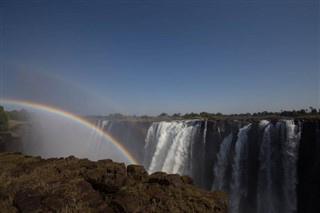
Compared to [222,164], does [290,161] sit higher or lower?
higher

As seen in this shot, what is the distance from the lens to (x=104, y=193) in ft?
21.4

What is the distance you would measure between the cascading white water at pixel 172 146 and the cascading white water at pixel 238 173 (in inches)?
215

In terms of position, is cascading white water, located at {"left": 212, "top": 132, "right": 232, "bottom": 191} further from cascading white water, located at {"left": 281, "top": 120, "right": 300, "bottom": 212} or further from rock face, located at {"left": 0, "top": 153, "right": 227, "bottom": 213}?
rock face, located at {"left": 0, "top": 153, "right": 227, "bottom": 213}

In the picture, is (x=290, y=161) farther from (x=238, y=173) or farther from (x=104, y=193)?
(x=104, y=193)

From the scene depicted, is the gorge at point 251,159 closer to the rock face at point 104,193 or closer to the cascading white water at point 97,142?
the rock face at point 104,193

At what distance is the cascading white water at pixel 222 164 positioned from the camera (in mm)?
22689

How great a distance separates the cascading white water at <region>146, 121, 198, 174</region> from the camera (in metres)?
26.3

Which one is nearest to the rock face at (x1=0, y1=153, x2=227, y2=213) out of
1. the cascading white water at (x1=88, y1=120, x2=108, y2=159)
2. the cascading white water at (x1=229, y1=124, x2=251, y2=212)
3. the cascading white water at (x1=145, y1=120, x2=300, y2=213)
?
the cascading white water at (x1=145, y1=120, x2=300, y2=213)

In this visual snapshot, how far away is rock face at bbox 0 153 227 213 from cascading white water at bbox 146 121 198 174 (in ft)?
61.7

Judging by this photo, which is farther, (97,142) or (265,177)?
(97,142)

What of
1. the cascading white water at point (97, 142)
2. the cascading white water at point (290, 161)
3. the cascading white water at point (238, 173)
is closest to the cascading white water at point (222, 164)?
the cascading white water at point (238, 173)

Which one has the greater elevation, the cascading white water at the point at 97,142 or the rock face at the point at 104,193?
the rock face at the point at 104,193

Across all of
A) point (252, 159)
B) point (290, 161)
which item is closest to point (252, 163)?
point (252, 159)

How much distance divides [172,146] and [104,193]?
70.0ft
